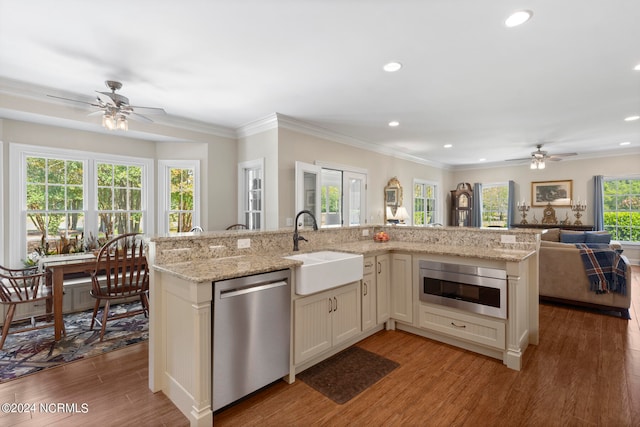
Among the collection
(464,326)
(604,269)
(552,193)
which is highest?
(552,193)

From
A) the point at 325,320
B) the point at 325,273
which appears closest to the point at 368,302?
the point at 325,320

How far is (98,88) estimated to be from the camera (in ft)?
11.3

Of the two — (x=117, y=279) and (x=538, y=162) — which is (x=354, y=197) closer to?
(x=538, y=162)

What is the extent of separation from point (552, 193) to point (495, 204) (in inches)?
55.3

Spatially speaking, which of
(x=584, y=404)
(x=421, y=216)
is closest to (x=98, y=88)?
(x=584, y=404)

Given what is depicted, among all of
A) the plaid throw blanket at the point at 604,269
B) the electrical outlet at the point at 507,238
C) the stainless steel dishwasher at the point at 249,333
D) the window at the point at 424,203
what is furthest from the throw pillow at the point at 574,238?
the stainless steel dishwasher at the point at 249,333

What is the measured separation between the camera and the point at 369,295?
3004 mm

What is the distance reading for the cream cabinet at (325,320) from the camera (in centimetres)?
233

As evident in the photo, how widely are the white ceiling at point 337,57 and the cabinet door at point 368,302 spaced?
2112 mm

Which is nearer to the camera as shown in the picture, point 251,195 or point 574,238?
point 251,195

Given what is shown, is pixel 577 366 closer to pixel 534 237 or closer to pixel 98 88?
pixel 534 237

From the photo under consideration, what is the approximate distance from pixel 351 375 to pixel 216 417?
3.34 feet

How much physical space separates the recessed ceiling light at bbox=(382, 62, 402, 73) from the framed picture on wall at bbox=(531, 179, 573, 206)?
7.27 meters

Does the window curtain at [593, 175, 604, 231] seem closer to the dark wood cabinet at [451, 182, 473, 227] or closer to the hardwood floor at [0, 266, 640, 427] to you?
the dark wood cabinet at [451, 182, 473, 227]
